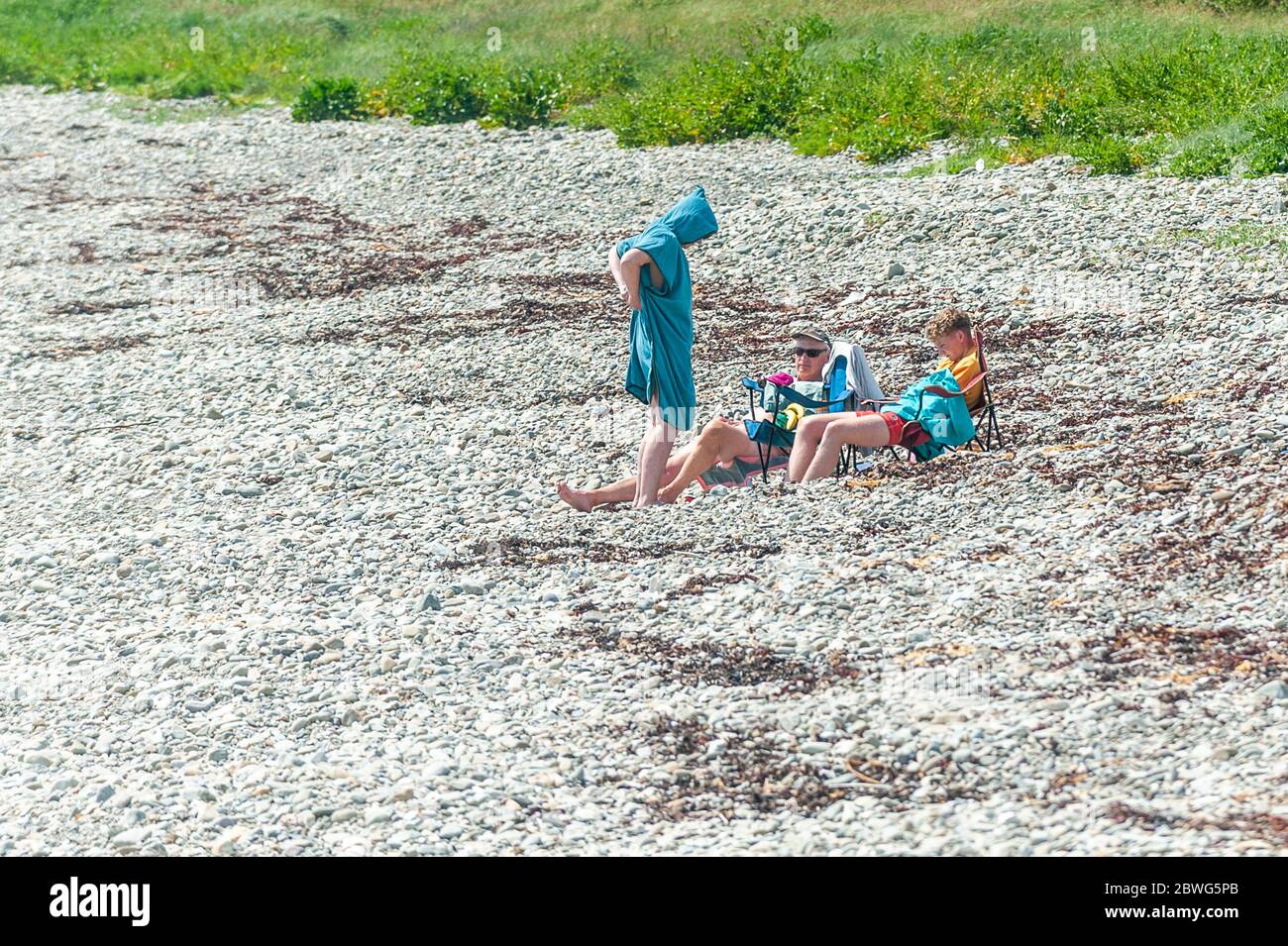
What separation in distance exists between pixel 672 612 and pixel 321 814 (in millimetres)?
2075

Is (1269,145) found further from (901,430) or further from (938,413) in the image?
(901,430)

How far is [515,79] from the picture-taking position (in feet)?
70.1

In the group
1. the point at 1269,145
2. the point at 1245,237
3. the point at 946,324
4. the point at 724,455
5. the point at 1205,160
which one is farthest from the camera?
the point at 1205,160

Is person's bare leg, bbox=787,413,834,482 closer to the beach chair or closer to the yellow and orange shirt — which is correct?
the beach chair

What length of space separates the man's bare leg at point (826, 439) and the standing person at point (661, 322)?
624 millimetres

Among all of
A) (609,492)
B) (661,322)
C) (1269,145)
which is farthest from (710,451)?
(1269,145)

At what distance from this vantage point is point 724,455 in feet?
29.8

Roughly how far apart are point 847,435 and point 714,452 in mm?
791

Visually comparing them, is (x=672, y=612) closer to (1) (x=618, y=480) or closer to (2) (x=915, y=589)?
(2) (x=915, y=589)

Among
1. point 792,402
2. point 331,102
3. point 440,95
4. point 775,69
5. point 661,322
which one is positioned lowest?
point 792,402

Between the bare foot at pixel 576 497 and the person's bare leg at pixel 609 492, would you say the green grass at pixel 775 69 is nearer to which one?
the person's bare leg at pixel 609 492

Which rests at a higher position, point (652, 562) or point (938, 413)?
point (938, 413)

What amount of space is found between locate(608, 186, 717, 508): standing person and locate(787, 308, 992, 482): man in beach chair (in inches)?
27.5

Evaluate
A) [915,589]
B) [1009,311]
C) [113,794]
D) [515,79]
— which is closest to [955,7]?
[515,79]
